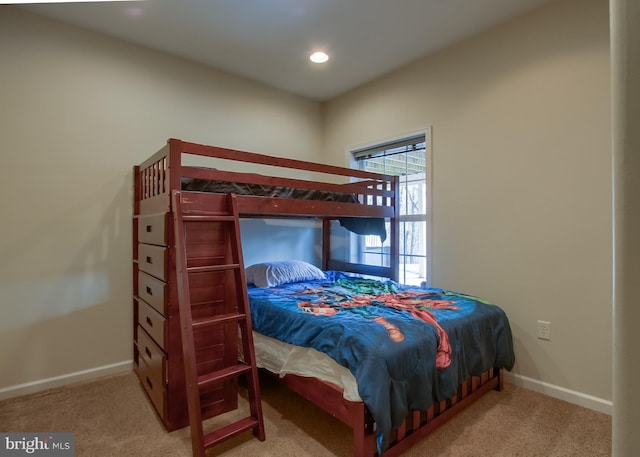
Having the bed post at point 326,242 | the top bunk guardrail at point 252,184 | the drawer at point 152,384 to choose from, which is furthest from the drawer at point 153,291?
the bed post at point 326,242

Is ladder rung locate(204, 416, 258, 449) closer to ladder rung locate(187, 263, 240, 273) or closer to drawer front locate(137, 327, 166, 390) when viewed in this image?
drawer front locate(137, 327, 166, 390)

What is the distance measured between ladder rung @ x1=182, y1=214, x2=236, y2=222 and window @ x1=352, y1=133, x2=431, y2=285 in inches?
74.4

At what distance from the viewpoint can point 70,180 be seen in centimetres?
256

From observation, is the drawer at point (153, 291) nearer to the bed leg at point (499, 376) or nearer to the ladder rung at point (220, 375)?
the ladder rung at point (220, 375)

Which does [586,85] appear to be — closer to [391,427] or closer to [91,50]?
[391,427]

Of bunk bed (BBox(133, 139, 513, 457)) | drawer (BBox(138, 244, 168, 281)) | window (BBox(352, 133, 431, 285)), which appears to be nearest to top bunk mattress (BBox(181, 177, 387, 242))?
bunk bed (BBox(133, 139, 513, 457))

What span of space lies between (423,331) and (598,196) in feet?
4.96

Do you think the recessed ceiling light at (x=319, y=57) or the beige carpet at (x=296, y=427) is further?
the recessed ceiling light at (x=319, y=57)

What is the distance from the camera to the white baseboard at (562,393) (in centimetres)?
216

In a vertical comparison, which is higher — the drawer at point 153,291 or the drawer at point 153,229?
the drawer at point 153,229

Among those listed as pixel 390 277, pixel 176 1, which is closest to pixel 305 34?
pixel 176 1

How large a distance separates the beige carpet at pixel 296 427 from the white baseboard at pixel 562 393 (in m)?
0.06

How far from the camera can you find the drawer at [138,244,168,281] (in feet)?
6.46

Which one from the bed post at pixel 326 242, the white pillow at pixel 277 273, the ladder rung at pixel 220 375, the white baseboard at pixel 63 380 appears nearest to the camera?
the ladder rung at pixel 220 375
